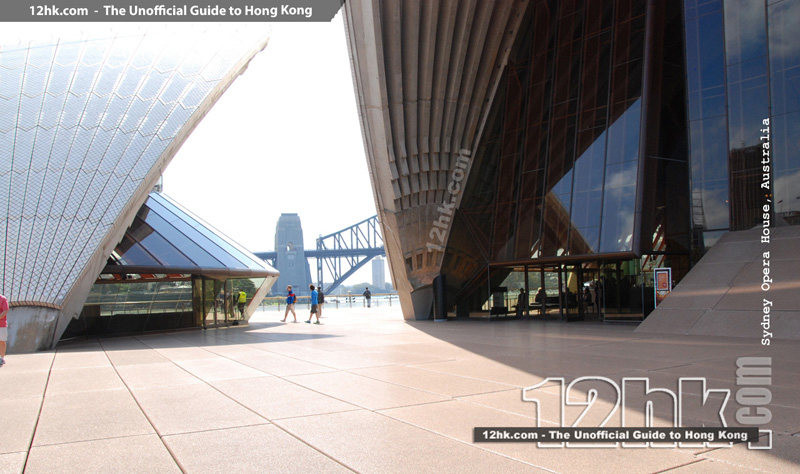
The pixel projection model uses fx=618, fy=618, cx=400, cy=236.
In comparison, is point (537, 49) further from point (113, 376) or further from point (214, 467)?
point (214, 467)

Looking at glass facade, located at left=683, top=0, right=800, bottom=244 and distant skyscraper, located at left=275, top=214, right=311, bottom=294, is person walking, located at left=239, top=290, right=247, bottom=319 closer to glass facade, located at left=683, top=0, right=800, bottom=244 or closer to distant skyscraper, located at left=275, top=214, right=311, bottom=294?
glass facade, located at left=683, top=0, right=800, bottom=244

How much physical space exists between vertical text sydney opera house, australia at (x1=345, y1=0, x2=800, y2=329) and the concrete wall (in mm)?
109

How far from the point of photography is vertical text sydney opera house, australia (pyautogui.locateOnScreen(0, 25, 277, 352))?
43.5ft

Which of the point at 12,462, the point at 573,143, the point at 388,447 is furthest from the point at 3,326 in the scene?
the point at 573,143

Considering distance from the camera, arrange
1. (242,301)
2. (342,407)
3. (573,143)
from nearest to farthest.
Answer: (342,407), (573,143), (242,301)

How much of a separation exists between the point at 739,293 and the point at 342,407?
1136 centimetres

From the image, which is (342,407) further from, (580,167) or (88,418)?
(580,167)

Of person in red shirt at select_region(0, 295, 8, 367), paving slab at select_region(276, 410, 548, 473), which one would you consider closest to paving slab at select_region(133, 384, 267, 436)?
paving slab at select_region(276, 410, 548, 473)

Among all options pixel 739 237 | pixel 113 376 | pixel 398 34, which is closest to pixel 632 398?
pixel 113 376

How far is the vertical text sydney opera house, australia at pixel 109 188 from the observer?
43.5 feet

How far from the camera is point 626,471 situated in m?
3.92

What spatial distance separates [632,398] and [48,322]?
11.4m

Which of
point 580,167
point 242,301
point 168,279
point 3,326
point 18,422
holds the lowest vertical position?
point 18,422

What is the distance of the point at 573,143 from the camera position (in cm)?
1945
